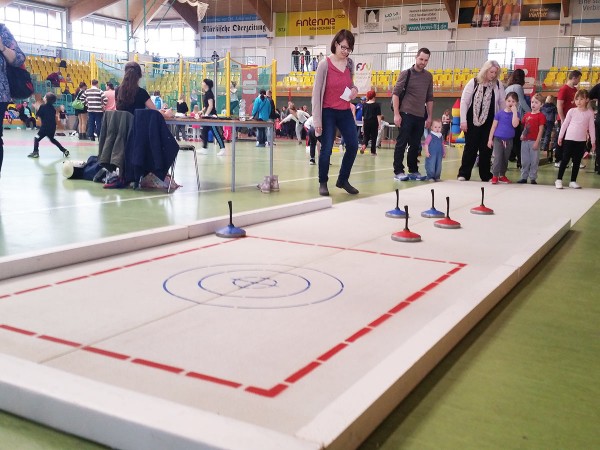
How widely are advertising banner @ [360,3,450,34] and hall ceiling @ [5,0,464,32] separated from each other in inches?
10.7

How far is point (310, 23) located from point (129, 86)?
1063 inches

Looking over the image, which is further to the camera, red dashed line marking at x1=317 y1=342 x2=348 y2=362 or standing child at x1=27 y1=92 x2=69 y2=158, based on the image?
standing child at x1=27 y1=92 x2=69 y2=158

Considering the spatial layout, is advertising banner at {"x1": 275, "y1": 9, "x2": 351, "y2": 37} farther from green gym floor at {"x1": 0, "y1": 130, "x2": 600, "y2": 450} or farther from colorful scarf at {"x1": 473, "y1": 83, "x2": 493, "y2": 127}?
green gym floor at {"x1": 0, "y1": 130, "x2": 600, "y2": 450}

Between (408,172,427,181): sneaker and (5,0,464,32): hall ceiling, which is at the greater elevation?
(5,0,464,32): hall ceiling

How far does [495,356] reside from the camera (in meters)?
2.45

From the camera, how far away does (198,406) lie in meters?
1.90

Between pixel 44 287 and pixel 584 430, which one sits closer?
pixel 584 430

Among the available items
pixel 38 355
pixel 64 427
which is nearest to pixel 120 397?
pixel 64 427

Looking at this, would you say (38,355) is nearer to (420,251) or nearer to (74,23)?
(420,251)

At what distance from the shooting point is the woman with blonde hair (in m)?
8.89

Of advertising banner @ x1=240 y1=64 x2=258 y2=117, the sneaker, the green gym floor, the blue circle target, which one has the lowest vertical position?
the green gym floor

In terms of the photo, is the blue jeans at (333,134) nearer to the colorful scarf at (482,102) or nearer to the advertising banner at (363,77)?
the colorful scarf at (482,102)

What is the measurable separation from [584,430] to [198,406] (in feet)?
3.82

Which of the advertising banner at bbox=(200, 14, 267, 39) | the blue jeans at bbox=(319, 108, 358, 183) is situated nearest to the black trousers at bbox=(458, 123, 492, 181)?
the blue jeans at bbox=(319, 108, 358, 183)
